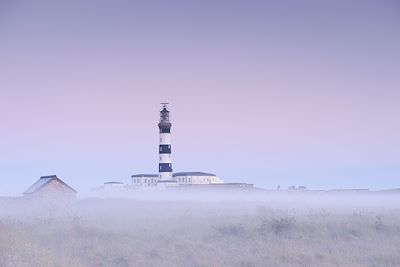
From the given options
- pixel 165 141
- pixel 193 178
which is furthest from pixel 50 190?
pixel 193 178

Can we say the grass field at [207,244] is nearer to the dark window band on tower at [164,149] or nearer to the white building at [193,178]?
the dark window band on tower at [164,149]

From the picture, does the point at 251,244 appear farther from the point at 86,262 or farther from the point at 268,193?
the point at 268,193

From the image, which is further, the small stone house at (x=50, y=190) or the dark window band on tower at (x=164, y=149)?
the dark window band on tower at (x=164, y=149)

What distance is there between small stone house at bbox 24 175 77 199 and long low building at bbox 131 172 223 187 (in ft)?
121

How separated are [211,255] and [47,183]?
3322 centimetres

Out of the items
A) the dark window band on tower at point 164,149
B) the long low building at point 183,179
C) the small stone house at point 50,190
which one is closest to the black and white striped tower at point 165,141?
the dark window band on tower at point 164,149

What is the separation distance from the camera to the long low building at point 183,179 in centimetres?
9006

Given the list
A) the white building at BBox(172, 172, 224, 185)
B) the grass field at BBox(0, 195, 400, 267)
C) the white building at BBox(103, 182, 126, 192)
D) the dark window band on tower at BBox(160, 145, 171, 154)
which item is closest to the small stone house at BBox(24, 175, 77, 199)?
the grass field at BBox(0, 195, 400, 267)

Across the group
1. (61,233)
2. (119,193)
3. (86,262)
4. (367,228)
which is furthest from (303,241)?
(119,193)

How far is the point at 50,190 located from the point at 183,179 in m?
43.5

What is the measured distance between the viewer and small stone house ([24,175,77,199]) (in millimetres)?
47719

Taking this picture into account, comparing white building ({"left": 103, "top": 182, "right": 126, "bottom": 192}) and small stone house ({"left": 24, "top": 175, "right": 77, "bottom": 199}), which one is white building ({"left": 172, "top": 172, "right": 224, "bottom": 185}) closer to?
white building ({"left": 103, "top": 182, "right": 126, "bottom": 192})

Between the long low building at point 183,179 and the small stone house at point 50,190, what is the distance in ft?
121

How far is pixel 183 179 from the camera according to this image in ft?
297
